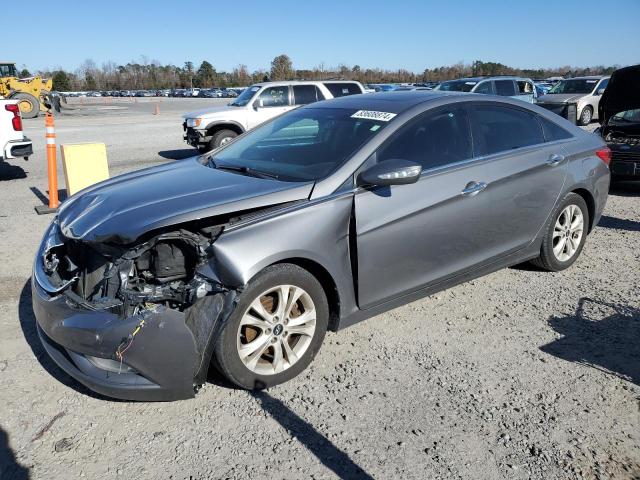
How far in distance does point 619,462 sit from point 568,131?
335cm

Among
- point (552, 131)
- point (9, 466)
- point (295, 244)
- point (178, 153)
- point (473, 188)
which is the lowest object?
point (9, 466)

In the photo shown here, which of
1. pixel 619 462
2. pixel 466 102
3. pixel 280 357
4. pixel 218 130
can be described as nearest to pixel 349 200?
pixel 280 357

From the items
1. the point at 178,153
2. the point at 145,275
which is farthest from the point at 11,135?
the point at 145,275

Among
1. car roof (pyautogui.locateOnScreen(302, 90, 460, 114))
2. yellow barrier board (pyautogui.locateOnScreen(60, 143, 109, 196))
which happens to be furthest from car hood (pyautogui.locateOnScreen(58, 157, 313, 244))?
yellow barrier board (pyautogui.locateOnScreen(60, 143, 109, 196))

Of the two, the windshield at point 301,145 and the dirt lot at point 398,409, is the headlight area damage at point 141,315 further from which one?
the windshield at point 301,145

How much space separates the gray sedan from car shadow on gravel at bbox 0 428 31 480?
0.45 metres

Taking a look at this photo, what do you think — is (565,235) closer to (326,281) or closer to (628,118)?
(326,281)

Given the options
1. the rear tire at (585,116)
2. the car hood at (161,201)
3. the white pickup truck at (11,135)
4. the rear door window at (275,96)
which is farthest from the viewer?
the rear tire at (585,116)

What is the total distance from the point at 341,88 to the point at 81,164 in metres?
7.97

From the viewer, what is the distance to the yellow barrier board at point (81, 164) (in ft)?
24.3

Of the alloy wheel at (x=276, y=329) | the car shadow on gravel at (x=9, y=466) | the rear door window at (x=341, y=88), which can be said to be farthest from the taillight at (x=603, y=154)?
the rear door window at (x=341, y=88)

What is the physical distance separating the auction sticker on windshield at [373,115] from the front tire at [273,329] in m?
1.35

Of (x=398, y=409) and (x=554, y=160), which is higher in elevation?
(x=554, y=160)

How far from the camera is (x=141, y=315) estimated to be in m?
2.92
